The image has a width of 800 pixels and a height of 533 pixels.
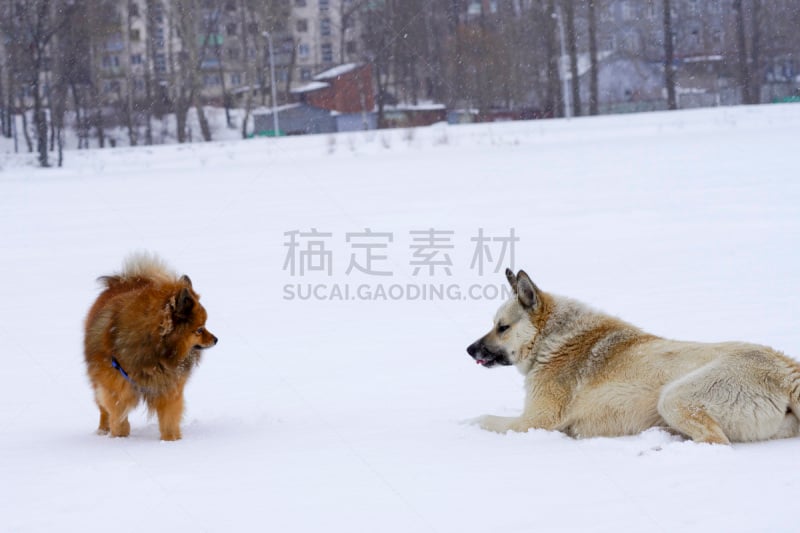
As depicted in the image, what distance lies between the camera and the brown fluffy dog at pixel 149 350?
546 centimetres

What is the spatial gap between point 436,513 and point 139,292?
2699 mm

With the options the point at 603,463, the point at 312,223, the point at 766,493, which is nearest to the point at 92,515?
the point at 603,463

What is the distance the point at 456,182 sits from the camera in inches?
806

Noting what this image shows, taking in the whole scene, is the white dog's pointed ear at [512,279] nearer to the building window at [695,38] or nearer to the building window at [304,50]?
the building window at [695,38]

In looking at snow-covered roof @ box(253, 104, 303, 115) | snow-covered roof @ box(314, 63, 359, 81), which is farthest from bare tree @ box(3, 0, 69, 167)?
snow-covered roof @ box(314, 63, 359, 81)

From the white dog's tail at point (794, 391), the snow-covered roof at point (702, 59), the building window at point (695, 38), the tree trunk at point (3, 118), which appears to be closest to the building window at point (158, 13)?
the tree trunk at point (3, 118)

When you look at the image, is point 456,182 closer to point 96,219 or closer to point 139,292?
point 96,219

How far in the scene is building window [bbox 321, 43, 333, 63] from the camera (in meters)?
65.9

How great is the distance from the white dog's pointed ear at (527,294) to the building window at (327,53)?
6228cm

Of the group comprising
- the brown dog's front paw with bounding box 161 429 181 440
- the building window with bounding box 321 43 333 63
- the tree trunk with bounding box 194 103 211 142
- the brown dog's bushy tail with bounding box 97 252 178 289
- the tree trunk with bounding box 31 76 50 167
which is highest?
the building window with bounding box 321 43 333 63

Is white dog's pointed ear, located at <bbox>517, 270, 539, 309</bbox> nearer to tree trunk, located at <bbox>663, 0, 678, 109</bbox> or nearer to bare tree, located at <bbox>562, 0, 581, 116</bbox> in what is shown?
bare tree, located at <bbox>562, 0, 581, 116</bbox>

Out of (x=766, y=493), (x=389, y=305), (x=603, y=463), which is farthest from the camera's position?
(x=389, y=305)

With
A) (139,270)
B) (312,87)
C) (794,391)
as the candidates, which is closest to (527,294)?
(794,391)

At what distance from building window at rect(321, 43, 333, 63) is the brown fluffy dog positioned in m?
62.2
